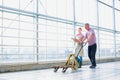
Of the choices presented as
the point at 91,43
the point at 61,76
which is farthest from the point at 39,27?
the point at 61,76

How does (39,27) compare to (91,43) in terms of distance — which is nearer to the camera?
(39,27)

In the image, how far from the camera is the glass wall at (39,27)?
5.20m

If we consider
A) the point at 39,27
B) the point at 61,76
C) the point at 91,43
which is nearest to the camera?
the point at 61,76

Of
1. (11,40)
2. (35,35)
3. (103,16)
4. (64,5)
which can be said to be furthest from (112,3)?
(11,40)

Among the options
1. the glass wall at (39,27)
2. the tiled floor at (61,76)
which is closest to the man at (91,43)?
the glass wall at (39,27)

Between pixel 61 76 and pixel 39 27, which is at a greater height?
pixel 39 27

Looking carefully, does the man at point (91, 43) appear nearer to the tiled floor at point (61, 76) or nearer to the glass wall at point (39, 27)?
the glass wall at point (39, 27)

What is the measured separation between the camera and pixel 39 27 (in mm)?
6012

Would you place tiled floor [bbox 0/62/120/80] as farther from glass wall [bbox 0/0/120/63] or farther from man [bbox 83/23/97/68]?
man [bbox 83/23/97/68]

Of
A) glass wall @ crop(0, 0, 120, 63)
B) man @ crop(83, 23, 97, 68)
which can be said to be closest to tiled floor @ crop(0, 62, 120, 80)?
glass wall @ crop(0, 0, 120, 63)

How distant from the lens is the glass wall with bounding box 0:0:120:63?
5.20 meters

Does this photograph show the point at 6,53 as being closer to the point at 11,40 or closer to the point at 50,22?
the point at 11,40

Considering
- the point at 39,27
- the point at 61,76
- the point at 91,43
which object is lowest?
the point at 61,76

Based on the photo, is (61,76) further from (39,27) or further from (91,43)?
(91,43)
